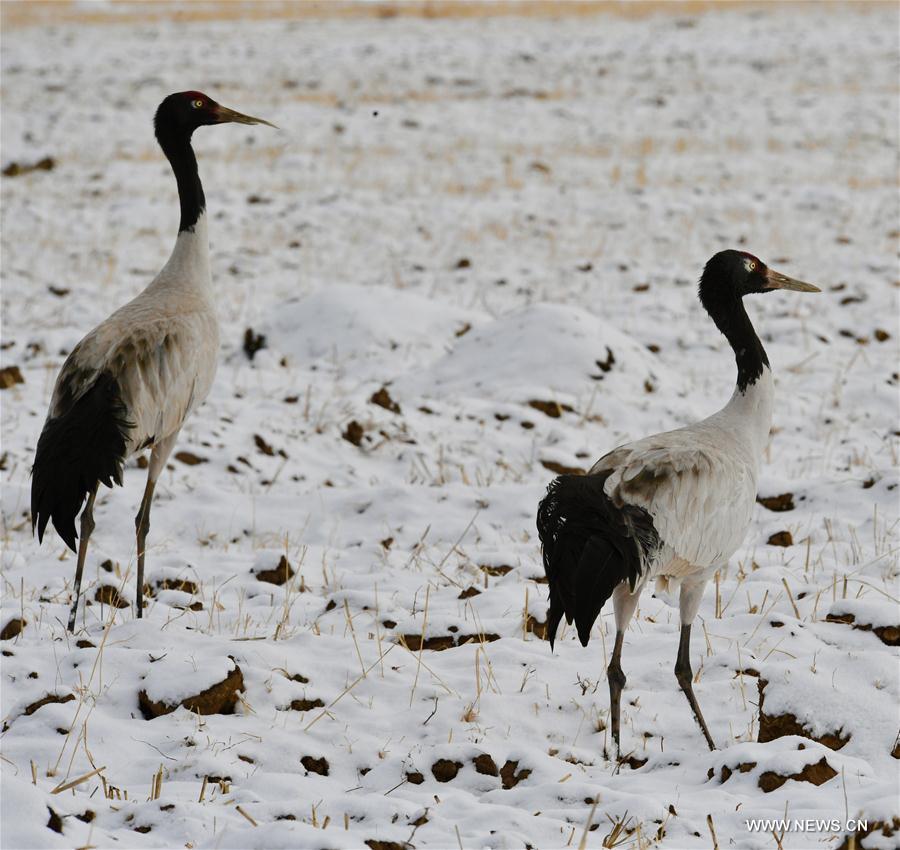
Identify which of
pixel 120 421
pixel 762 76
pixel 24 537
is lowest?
pixel 24 537

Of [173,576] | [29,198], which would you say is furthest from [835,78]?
[173,576]

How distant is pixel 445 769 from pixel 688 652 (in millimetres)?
1049

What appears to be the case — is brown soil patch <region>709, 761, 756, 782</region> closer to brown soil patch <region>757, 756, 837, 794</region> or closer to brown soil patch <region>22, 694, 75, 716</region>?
brown soil patch <region>757, 756, 837, 794</region>

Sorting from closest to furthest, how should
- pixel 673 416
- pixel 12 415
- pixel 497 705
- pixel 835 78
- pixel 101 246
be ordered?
1. pixel 497 705
2. pixel 12 415
3. pixel 673 416
4. pixel 101 246
5. pixel 835 78

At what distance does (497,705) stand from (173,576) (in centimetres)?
195

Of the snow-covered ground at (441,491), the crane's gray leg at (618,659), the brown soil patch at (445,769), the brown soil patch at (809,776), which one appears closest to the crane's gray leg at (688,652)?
the snow-covered ground at (441,491)

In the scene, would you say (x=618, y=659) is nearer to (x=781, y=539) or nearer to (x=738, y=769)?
(x=738, y=769)

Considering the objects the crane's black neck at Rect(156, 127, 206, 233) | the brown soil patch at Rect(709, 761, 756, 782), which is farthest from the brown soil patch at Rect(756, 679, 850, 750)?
the crane's black neck at Rect(156, 127, 206, 233)

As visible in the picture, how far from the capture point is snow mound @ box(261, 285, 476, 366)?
9.62 meters

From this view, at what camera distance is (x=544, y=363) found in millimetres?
8805

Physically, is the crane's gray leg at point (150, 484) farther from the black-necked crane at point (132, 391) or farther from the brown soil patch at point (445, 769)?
the brown soil patch at point (445, 769)

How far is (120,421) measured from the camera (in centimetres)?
500

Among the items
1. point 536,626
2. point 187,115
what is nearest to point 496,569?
point 536,626

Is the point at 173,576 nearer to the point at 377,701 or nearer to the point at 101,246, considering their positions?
the point at 377,701
